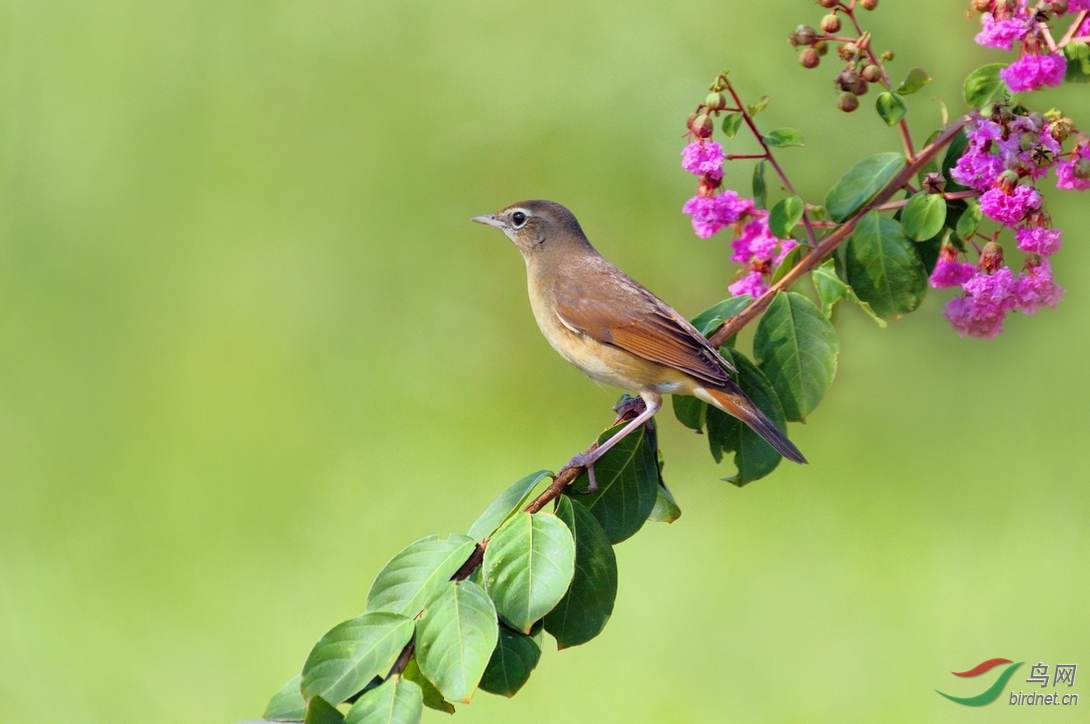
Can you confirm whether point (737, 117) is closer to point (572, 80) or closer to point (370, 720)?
point (370, 720)

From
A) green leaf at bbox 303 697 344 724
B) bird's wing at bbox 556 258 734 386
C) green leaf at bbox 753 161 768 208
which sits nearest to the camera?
green leaf at bbox 303 697 344 724

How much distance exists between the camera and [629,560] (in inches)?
170

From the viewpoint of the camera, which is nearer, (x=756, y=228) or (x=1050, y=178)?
(x=1050, y=178)

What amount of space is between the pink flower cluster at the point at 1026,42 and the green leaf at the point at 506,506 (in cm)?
95

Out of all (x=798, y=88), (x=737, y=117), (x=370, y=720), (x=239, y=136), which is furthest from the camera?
(x=239, y=136)

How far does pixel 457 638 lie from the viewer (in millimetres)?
1421

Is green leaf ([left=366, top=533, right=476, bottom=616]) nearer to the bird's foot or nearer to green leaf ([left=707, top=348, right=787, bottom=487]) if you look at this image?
the bird's foot

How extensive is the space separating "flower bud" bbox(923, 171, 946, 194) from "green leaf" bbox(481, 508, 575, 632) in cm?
88

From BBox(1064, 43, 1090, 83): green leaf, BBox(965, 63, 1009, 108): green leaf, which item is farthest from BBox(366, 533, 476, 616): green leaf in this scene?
BBox(1064, 43, 1090, 83): green leaf


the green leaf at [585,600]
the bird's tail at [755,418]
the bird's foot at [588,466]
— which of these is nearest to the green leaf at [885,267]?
the bird's tail at [755,418]

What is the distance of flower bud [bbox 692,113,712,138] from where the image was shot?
193 cm

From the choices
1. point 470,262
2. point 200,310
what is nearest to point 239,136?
point 200,310

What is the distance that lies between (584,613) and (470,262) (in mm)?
3820

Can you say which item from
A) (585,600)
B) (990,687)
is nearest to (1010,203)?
(585,600)
